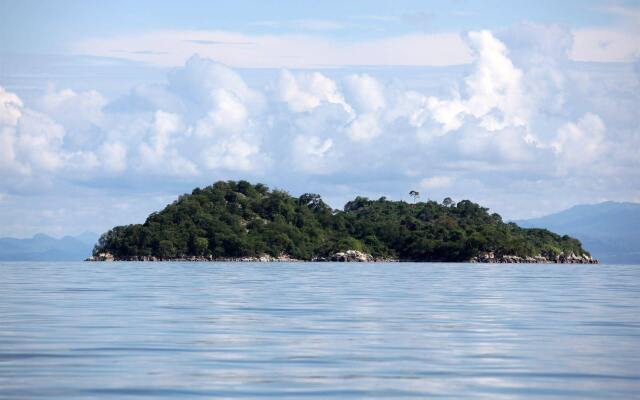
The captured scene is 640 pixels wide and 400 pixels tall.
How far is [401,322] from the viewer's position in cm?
→ 3859

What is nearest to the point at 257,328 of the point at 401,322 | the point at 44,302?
the point at 401,322

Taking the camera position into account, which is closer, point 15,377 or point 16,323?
point 15,377

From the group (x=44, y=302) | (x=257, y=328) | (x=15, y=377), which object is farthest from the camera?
(x=44, y=302)

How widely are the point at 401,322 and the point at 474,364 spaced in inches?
503

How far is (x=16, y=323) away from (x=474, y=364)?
17442 mm

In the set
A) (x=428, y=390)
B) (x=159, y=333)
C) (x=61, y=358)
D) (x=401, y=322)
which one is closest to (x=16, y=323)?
(x=159, y=333)

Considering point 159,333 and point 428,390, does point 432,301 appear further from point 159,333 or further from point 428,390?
point 428,390

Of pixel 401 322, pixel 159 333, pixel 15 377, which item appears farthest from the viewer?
pixel 401 322

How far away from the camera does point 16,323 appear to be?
118 feet

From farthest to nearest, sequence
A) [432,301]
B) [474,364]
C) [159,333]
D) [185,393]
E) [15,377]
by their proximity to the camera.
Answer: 1. [432,301]
2. [159,333]
3. [474,364]
4. [15,377]
5. [185,393]

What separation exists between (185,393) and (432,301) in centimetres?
3402

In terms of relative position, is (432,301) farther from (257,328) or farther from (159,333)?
(159,333)

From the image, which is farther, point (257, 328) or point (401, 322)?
point (401, 322)

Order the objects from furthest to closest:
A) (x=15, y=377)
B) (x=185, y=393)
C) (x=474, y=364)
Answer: (x=474, y=364), (x=15, y=377), (x=185, y=393)
